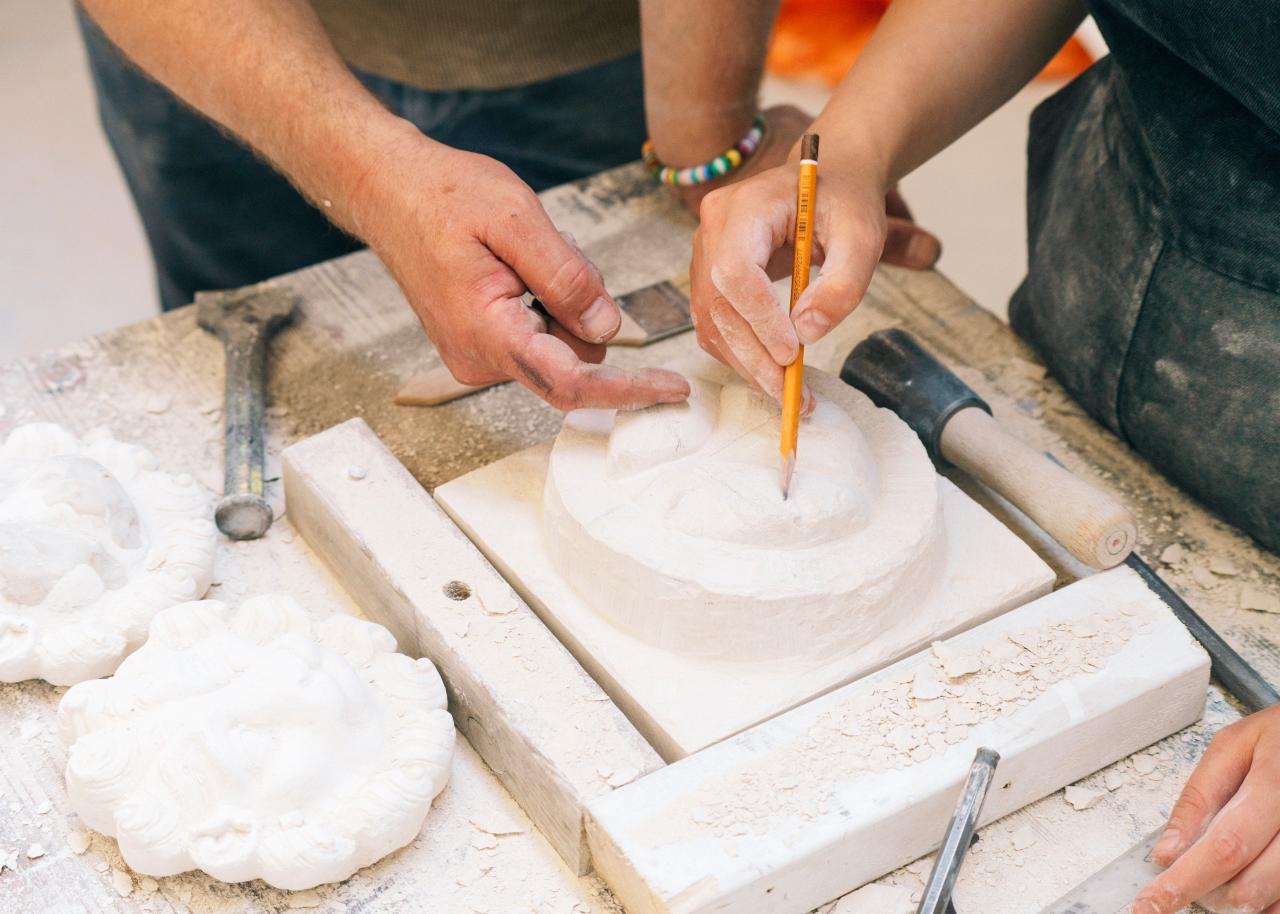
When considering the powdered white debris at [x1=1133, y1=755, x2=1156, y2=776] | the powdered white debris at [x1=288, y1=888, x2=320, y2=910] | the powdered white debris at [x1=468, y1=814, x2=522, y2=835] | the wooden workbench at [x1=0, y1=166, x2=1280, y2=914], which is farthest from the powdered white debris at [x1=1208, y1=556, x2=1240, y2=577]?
the powdered white debris at [x1=288, y1=888, x2=320, y2=910]

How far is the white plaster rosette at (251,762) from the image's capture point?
135 cm

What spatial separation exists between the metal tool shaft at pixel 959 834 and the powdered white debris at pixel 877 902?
0.03 metres

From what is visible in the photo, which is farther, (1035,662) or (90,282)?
(90,282)

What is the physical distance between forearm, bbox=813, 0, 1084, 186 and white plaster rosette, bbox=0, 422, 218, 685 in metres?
1.05

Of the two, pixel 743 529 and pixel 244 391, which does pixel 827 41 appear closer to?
pixel 244 391

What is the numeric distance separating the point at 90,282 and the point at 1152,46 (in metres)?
3.92

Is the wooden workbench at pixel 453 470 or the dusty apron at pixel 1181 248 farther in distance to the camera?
the dusty apron at pixel 1181 248

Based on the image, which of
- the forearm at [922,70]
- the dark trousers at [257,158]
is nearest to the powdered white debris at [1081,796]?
the forearm at [922,70]

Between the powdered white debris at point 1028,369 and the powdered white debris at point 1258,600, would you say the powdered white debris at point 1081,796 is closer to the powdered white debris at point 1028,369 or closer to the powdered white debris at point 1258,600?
the powdered white debris at point 1258,600

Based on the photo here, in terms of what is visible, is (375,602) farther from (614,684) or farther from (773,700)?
(773,700)

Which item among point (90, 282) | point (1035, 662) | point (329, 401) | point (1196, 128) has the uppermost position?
point (1196, 128)

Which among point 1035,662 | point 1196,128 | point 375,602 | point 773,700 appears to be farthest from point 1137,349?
point 375,602

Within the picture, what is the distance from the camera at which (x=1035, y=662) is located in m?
1.50

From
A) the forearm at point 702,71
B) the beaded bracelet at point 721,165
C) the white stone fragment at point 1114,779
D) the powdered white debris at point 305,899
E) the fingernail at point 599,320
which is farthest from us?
the beaded bracelet at point 721,165
